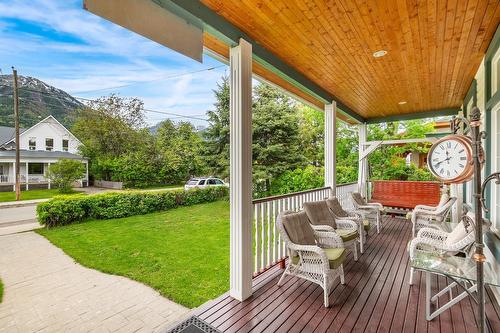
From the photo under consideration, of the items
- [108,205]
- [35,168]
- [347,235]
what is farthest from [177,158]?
[347,235]

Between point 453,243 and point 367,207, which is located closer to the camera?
point 453,243

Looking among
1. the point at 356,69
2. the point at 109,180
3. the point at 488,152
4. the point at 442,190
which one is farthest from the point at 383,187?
the point at 109,180

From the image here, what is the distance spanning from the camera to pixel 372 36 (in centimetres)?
286

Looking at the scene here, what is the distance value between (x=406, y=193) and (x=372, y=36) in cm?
603

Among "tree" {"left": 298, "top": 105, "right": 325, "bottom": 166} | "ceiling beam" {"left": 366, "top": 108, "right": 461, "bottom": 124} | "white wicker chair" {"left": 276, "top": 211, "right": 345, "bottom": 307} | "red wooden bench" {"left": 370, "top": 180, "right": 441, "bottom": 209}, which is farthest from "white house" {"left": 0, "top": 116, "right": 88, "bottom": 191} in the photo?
"red wooden bench" {"left": 370, "top": 180, "right": 441, "bottom": 209}

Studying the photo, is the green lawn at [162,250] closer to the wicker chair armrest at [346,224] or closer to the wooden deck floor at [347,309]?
the wooden deck floor at [347,309]

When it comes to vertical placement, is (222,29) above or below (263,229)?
above

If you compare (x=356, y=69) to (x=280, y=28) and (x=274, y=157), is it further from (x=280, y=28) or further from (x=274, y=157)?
(x=274, y=157)

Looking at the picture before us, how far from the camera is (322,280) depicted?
2.63 meters

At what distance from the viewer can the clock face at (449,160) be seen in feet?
8.26

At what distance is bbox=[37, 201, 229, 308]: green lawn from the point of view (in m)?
3.83

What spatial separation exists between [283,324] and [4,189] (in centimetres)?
1818

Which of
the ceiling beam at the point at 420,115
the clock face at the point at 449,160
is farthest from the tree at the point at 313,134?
the clock face at the point at 449,160

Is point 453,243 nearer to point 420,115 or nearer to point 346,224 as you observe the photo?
point 346,224
